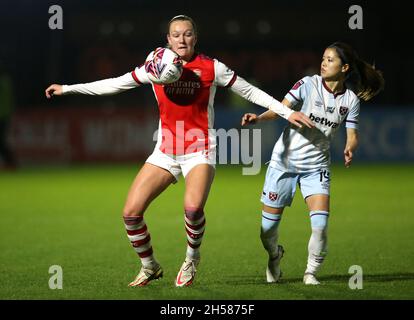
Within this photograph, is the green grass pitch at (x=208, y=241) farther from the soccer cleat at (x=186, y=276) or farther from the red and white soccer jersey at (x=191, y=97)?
the red and white soccer jersey at (x=191, y=97)

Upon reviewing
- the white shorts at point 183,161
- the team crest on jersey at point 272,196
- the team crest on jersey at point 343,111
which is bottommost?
the team crest on jersey at point 272,196

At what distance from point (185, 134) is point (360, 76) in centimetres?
161

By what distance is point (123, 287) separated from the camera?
691 cm

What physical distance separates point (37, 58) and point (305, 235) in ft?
67.3

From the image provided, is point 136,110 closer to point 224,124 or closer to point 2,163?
point 224,124

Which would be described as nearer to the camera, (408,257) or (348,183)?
(408,257)

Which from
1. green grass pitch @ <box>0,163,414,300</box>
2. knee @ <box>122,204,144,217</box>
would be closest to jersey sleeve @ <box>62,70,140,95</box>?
knee @ <box>122,204,144,217</box>

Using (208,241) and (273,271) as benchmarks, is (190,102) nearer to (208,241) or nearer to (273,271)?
(273,271)

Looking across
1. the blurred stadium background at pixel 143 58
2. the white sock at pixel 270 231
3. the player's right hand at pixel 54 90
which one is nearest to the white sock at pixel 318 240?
the white sock at pixel 270 231

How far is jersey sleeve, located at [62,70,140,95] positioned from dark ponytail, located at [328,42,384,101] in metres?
1.72

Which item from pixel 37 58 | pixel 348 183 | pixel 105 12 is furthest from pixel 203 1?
pixel 348 183

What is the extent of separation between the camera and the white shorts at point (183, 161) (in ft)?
22.8

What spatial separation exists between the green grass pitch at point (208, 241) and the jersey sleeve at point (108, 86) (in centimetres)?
161

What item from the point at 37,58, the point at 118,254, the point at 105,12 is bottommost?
the point at 118,254
